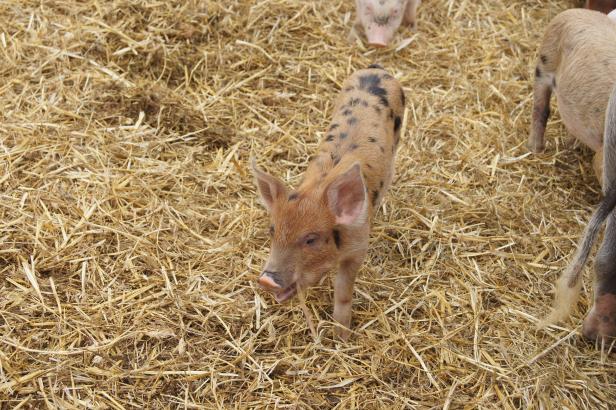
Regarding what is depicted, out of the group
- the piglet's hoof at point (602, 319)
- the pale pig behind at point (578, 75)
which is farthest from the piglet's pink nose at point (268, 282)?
the pale pig behind at point (578, 75)

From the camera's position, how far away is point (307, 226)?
309cm

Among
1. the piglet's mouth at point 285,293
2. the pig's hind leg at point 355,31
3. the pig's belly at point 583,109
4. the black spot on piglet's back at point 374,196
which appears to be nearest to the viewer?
Answer: the piglet's mouth at point 285,293

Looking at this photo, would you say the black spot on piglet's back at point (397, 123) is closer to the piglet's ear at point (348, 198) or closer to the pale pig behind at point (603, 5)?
the piglet's ear at point (348, 198)

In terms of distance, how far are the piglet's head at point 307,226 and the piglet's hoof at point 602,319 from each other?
49.2 inches

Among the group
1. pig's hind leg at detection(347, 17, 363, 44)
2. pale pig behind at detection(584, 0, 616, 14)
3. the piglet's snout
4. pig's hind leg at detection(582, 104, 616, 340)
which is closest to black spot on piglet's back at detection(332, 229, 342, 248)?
the piglet's snout

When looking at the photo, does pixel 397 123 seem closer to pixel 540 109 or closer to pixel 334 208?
pixel 334 208

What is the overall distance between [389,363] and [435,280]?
0.66 metres

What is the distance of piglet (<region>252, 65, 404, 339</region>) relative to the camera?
121 inches

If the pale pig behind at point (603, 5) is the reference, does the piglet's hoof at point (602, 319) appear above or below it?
below

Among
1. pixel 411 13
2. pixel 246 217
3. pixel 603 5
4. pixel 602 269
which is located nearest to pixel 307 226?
pixel 246 217

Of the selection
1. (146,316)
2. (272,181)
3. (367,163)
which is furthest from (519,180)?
(146,316)

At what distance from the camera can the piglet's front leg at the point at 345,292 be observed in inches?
132

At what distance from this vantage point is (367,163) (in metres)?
3.56

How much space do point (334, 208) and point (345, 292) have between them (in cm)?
49
